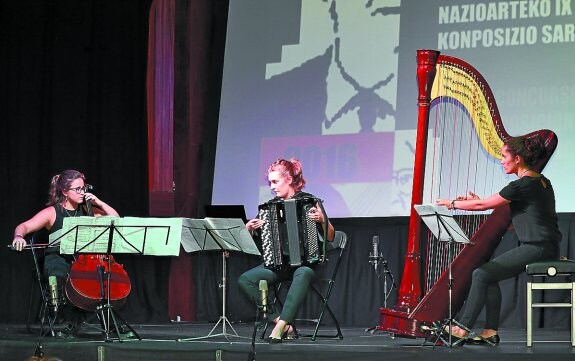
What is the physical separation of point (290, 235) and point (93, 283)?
1.31 meters

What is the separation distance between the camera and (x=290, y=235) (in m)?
→ 5.98

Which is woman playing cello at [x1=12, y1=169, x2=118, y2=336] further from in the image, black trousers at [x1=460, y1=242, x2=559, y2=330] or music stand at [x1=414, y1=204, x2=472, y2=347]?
black trousers at [x1=460, y1=242, x2=559, y2=330]

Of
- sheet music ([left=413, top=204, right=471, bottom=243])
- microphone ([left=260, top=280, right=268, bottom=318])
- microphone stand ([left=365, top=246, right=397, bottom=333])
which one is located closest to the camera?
sheet music ([left=413, top=204, right=471, bottom=243])

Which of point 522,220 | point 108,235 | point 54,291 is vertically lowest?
point 54,291

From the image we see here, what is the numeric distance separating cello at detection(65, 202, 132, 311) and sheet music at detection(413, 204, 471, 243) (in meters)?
2.02

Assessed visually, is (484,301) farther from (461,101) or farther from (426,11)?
(426,11)

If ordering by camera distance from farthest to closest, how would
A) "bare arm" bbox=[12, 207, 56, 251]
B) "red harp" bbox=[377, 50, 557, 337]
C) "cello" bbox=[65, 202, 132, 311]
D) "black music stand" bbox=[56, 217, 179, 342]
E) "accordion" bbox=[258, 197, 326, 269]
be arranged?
"bare arm" bbox=[12, 207, 56, 251] → "cello" bbox=[65, 202, 132, 311] → "accordion" bbox=[258, 197, 326, 269] → "red harp" bbox=[377, 50, 557, 337] → "black music stand" bbox=[56, 217, 179, 342]

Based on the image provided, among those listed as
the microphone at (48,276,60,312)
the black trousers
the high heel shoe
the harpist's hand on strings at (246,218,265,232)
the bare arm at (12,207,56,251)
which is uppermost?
the harpist's hand on strings at (246,218,265,232)

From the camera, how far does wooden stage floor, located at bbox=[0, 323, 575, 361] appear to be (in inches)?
204

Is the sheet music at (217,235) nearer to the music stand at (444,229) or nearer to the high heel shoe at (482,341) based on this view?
the music stand at (444,229)

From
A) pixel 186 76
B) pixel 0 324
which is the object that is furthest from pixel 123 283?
pixel 186 76

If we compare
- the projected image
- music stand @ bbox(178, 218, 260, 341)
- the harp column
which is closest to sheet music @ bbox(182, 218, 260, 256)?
music stand @ bbox(178, 218, 260, 341)

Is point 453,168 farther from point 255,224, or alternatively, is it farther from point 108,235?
point 108,235

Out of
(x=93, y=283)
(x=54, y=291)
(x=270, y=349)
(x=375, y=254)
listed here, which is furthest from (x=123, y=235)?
(x=375, y=254)
